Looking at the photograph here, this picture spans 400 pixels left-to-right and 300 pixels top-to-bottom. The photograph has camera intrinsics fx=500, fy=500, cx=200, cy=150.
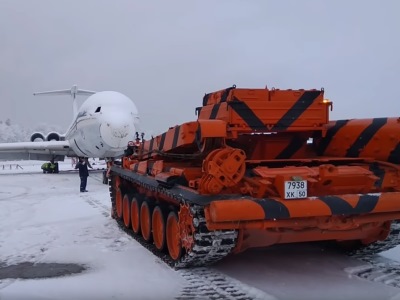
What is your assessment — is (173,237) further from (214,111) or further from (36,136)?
(36,136)

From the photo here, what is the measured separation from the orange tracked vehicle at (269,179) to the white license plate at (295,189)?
1 cm

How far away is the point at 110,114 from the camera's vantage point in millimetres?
21984

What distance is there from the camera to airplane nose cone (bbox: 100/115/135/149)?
21500 millimetres

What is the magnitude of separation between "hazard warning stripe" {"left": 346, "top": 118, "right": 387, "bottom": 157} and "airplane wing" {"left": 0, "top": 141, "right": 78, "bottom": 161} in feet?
78.3

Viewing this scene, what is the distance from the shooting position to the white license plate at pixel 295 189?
18.0 ft

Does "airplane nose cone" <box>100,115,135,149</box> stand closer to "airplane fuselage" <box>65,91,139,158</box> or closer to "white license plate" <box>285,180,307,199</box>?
"airplane fuselage" <box>65,91,139,158</box>

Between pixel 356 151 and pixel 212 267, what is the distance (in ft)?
8.51

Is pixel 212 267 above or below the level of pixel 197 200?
below

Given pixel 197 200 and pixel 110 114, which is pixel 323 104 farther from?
pixel 110 114

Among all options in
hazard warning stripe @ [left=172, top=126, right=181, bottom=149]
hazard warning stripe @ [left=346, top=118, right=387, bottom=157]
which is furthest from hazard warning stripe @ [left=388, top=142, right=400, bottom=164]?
hazard warning stripe @ [left=172, top=126, right=181, bottom=149]

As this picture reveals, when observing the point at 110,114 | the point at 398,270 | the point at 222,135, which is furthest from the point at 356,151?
the point at 110,114

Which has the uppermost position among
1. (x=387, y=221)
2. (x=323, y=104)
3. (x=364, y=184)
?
(x=323, y=104)

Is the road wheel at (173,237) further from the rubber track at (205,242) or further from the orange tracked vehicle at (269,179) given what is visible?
the rubber track at (205,242)

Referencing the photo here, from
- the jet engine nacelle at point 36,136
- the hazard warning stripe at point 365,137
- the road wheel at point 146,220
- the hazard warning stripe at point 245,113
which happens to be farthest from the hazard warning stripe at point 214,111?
the jet engine nacelle at point 36,136
